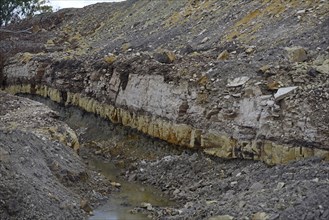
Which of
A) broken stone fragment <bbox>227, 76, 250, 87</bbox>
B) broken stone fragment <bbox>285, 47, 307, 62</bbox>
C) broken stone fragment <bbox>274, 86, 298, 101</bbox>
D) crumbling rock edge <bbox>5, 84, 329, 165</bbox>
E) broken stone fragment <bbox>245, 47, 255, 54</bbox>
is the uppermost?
broken stone fragment <bbox>245, 47, 255, 54</bbox>

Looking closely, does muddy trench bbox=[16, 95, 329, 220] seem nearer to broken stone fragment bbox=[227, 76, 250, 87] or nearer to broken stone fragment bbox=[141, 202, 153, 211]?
broken stone fragment bbox=[141, 202, 153, 211]

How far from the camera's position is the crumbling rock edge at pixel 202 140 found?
1211 cm

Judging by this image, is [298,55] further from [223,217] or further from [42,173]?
[42,173]

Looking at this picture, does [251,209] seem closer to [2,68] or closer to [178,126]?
[178,126]

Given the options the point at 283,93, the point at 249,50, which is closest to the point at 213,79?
the point at 249,50

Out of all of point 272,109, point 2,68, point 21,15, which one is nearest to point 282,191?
point 272,109

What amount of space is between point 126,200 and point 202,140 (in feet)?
9.72

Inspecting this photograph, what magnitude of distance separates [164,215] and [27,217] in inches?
121

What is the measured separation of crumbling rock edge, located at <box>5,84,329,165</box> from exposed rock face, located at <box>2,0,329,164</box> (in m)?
0.03

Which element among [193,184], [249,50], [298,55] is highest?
[249,50]

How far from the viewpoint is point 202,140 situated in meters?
14.4

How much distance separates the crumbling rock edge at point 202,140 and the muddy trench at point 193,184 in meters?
0.24

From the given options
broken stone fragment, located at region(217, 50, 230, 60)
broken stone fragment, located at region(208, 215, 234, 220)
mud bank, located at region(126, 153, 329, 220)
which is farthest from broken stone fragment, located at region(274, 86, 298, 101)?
broken stone fragment, located at region(208, 215, 234, 220)

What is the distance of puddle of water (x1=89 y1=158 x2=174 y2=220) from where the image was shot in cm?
1154
